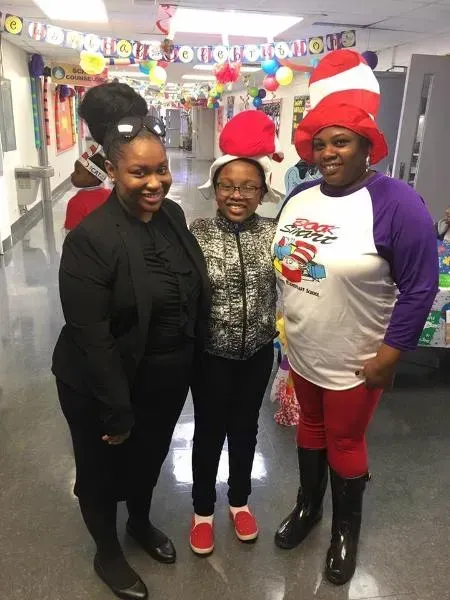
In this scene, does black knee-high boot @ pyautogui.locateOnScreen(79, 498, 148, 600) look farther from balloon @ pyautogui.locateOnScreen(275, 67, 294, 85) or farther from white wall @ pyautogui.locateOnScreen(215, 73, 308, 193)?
white wall @ pyautogui.locateOnScreen(215, 73, 308, 193)

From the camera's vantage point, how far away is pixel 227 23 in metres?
5.38

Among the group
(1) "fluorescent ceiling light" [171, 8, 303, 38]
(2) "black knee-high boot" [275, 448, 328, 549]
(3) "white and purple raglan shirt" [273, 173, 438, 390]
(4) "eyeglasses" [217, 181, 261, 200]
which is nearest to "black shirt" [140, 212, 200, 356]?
(4) "eyeglasses" [217, 181, 261, 200]

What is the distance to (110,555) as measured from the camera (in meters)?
1.58

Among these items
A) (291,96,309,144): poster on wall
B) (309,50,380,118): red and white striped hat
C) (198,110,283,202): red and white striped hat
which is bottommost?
(198,110,283,202): red and white striped hat

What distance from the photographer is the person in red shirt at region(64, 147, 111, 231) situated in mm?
2180

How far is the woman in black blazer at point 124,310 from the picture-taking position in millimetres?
1198

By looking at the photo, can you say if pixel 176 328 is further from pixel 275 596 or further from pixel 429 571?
pixel 429 571

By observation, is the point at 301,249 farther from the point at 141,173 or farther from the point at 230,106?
the point at 230,106

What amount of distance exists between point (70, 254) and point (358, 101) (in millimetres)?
890

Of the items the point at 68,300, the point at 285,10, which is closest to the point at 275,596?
the point at 68,300

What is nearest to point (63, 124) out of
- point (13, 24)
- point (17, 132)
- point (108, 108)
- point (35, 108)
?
point (35, 108)

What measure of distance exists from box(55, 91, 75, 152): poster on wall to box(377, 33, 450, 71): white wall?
272 inches

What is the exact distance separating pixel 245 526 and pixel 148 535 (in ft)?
1.20

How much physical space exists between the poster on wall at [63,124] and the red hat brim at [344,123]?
33.3ft
